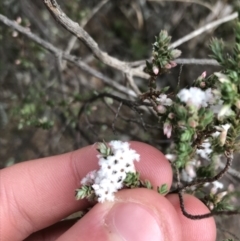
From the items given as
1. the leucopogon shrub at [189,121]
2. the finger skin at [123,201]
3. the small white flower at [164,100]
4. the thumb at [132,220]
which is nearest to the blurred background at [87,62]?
the finger skin at [123,201]

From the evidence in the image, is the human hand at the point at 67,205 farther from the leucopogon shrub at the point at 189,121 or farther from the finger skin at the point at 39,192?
the leucopogon shrub at the point at 189,121

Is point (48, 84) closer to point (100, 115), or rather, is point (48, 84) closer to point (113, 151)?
point (100, 115)

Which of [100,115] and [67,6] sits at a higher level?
[67,6]

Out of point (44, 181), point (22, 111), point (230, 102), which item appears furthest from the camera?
point (22, 111)

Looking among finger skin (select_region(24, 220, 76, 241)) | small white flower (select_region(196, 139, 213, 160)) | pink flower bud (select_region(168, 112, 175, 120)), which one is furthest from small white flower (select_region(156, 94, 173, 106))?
finger skin (select_region(24, 220, 76, 241))

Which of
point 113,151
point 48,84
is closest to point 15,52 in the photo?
point 48,84

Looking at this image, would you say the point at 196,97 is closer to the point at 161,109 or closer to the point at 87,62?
the point at 161,109

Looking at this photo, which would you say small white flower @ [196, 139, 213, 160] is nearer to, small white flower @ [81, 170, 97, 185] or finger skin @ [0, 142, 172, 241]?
small white flower @ [81, 170, 97, 185]
